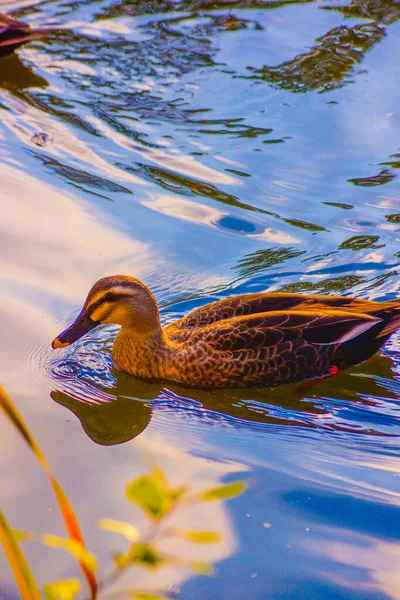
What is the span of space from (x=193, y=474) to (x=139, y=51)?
26.0 feet

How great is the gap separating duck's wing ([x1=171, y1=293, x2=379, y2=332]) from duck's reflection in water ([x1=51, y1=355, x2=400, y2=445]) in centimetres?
49

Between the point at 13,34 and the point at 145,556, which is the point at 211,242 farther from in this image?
the point at 145,556

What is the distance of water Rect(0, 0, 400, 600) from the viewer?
4.32 m

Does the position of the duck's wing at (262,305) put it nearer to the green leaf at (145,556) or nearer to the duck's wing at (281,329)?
the duck's wing at (281,329)

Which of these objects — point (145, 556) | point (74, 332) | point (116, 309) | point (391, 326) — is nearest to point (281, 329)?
point (391, 326)

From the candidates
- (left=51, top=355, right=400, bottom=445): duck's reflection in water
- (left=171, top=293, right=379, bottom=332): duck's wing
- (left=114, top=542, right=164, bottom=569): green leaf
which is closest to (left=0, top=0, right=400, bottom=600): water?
(left=51, top=355, right=400, bottom=445): duck's reflection in water

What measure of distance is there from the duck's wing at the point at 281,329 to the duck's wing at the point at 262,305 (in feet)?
0.32

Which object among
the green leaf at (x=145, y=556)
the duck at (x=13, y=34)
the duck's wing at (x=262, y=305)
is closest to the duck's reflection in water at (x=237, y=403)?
the duck's wing at (x=262, y=305)

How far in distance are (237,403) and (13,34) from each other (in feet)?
23.5

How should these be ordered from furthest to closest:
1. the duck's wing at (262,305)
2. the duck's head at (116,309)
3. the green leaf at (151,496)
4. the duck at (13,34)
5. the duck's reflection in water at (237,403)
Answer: the duck at (13,34) → the duck's wing at (262,305) → the duck's head at (116,309) → the duck's reflection in water at (237,403) → the green leaf at (151,496)

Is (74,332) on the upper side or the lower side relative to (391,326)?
upper

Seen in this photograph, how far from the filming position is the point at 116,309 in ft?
19.6

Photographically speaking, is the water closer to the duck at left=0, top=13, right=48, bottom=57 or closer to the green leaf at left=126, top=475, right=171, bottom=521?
the duck at left=0, top=13, right=48, bottom=57

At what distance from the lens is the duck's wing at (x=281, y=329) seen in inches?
233
